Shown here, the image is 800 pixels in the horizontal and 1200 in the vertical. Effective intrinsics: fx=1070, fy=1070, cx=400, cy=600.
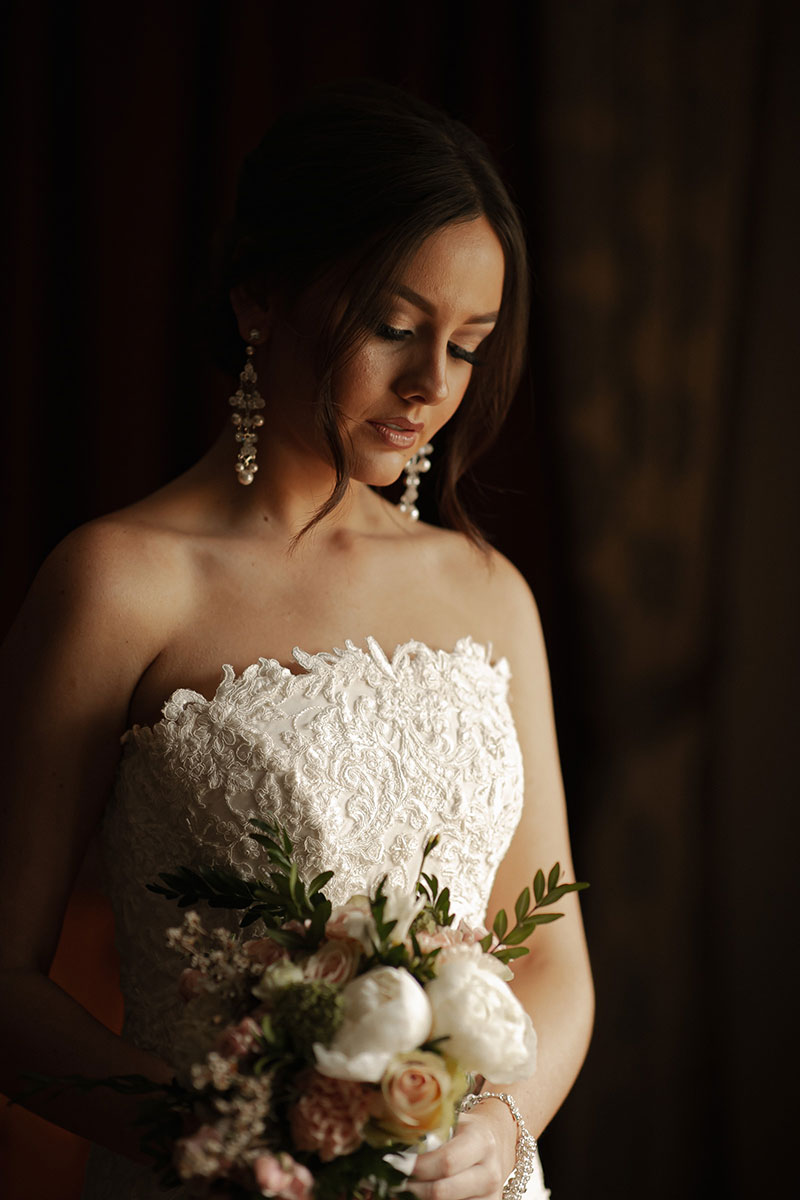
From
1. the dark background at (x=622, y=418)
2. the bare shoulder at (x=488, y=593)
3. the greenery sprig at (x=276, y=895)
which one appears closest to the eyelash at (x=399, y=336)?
the bare shoulder at (x=488, y=593)

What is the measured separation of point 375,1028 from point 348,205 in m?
1.00

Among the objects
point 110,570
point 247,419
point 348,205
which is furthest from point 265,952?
point 348,205

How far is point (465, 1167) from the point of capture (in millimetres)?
1128

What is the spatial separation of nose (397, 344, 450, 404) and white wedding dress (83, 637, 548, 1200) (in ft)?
1.11

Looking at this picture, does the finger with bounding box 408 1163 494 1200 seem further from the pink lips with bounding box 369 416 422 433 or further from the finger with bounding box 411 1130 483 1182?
the pink lips with bounding box 369 416 422 433

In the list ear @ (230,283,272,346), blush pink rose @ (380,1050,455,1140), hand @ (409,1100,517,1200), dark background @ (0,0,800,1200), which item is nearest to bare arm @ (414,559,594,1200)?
hand @ (409,1100,517,1200)

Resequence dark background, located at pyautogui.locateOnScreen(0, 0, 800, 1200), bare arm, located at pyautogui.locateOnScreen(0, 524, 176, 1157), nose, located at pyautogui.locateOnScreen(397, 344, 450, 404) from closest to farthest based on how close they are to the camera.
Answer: bare arm, located at pyautogui.locateOnScreen(0, 524, 176, 1157) < nose, located at pyautogui.locateOnScreen(397, 344, 450, 404) < dark background, located at pyautogui.locateOnScreen(0, 0, 800, 1200)

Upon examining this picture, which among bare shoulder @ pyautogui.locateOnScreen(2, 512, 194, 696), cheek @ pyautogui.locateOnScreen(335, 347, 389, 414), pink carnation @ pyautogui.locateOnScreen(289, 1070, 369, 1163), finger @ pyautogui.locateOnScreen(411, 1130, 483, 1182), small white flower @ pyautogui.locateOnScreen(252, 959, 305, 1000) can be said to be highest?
cheek @ pyautogui.locateOnScreen(335, 347, 389, 414)

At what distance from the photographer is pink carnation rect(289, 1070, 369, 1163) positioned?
2.85 feet

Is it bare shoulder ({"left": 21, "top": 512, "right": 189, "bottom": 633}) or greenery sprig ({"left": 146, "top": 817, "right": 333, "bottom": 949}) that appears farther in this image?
bare shoulder ({"left": 21, "top": 512, "right": 189, "bottom": 633})

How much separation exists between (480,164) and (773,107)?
972 millimetres

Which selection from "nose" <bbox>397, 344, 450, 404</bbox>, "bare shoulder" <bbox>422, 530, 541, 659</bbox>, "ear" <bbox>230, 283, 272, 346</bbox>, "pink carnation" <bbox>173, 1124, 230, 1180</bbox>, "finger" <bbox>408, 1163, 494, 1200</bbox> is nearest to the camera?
"pink carnation" <bbox>173, 1124, 230, 1180</bbox>

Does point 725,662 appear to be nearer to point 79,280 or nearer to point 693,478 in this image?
point 693,478

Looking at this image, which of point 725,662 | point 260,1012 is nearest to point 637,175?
point 725,662
